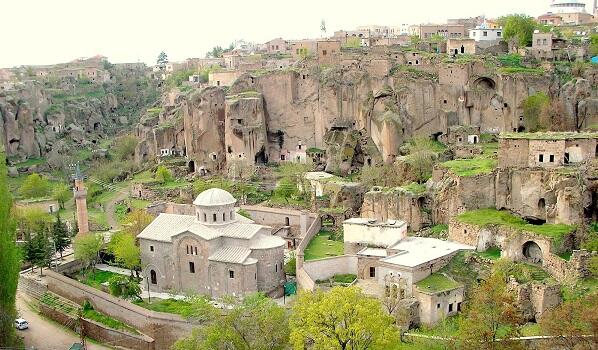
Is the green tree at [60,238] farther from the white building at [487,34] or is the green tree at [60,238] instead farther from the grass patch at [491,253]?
the white building at [487,34]

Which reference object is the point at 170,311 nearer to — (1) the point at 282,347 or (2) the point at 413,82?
(1) the point at 282,347

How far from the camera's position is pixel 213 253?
31719mm

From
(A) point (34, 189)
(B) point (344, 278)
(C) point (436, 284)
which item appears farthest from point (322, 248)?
(A) point (34, 189)

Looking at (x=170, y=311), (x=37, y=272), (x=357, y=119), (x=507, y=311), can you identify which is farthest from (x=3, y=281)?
(x=357, y=119)

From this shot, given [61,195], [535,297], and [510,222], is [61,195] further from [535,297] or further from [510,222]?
[535,297]

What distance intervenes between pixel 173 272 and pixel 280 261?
5.65 metres

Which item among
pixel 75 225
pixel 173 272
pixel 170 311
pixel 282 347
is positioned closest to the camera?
pixel 282 347

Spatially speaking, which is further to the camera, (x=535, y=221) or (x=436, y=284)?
(x=535, y=221)

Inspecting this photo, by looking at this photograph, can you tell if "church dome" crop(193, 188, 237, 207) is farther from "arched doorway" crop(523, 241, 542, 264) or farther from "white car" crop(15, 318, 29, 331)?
"arched doorway" crop(523, 241, 542, 264)

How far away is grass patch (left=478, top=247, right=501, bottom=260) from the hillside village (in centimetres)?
17

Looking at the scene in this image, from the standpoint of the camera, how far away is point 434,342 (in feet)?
80.1

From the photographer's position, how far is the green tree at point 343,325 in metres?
21.5

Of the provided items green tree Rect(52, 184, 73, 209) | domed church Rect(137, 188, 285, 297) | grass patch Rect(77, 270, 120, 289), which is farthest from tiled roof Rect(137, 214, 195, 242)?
green tree Rect(52, 184, 73, 209)

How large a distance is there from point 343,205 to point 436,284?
1350 cm
